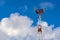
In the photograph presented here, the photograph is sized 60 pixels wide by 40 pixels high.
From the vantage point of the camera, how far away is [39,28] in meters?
129

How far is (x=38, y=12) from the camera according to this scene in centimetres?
12119

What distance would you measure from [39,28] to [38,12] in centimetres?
1422
